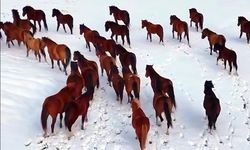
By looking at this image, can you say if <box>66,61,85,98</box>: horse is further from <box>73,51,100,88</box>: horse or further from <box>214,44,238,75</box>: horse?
<box>214,44,238,75</box>: horse

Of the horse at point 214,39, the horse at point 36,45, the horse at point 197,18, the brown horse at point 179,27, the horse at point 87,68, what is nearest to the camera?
the horse at point 87,68

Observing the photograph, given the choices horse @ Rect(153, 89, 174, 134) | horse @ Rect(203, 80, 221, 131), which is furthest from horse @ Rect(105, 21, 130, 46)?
horse @ Rect(203, 80, 221, 131)

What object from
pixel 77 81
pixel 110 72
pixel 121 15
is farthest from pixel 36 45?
pixel 121 15

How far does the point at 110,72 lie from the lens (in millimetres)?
13766

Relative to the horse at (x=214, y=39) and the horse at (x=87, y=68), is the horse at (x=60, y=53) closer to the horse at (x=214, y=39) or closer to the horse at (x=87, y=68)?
the horse at (x=87, y=68)

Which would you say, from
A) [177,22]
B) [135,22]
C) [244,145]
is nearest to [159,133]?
[244,145]

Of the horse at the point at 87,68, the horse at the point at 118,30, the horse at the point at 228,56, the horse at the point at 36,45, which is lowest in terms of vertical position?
the horse at the point at 87,68

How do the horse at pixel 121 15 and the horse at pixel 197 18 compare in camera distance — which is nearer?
the horse at pixel 197 18

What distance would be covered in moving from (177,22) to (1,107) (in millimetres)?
8724

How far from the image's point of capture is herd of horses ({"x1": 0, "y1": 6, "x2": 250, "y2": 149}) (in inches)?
438

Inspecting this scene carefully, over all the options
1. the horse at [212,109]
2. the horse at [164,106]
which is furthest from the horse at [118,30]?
the horse at [212,109]

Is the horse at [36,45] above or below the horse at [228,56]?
above

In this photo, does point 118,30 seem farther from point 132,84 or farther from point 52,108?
point 52,108

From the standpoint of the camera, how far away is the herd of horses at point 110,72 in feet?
36.5
